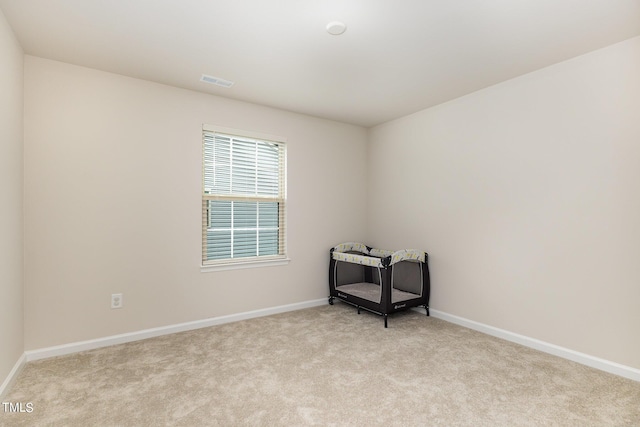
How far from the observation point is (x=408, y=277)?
13.0 feet

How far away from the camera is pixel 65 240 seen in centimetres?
273

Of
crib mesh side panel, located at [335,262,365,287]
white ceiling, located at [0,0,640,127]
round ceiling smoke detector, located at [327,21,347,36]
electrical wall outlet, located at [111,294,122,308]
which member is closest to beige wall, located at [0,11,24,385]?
white ceiling, located at [0,0,640,127]

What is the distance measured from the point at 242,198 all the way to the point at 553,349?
327 centimetres

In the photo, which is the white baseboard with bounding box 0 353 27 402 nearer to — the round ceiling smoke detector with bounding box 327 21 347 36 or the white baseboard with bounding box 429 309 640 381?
the round ceiling smoke detector with bounding box 327 21 347 36

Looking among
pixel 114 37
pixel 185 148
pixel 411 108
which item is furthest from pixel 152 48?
pixel 411 108

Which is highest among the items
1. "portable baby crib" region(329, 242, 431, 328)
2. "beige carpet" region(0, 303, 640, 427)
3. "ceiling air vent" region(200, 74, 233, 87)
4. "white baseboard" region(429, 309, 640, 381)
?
"ceiling air vent" region(200, 74, 233, 87)

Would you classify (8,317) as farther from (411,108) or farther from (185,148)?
(411,108)

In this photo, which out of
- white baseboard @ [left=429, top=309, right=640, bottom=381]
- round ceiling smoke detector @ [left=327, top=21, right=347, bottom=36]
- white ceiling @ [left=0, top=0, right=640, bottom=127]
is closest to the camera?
white ceiling @ [left=0, top=0, right=640, bottom=127]

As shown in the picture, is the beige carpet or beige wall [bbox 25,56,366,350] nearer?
the beige carpet

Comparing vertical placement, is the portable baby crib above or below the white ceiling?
below

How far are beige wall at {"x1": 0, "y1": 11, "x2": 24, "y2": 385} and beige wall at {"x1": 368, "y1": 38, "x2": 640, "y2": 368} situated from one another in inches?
148

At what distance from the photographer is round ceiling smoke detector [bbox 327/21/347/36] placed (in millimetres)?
2147

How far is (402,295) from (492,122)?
208 cm

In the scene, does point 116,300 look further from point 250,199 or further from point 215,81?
point 215,81
